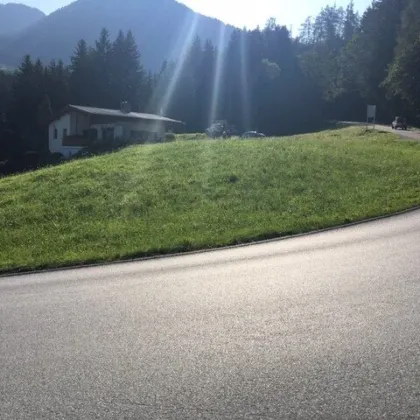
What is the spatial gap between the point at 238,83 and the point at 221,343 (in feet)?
316

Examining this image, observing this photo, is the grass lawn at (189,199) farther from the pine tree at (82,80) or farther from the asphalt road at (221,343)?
the pine tree at (82,80)

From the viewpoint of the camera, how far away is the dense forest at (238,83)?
83.4 m

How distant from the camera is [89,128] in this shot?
206ft

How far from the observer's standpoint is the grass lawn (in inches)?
617

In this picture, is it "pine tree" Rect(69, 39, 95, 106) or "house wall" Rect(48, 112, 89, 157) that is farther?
"pine tree" Rect(69, 39, 95, 106)

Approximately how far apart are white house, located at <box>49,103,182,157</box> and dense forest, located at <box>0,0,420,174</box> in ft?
29.9

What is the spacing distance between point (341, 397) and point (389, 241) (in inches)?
336

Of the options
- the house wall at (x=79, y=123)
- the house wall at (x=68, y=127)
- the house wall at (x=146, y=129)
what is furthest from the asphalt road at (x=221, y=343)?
the house wall at (x=79, y=123)

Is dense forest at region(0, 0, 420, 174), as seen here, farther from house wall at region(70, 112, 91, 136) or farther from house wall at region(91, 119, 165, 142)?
house wall at region(91, 119, 165, 142)

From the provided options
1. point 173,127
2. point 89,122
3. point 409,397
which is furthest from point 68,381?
point 173,127

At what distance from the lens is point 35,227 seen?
19.1 metres

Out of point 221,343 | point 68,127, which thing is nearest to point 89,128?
point 68,127

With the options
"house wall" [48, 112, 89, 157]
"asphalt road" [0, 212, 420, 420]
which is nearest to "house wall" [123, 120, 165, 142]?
"house wall" [48, 112, 89, 157]

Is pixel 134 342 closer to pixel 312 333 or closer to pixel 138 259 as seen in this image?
pixel 312 333
